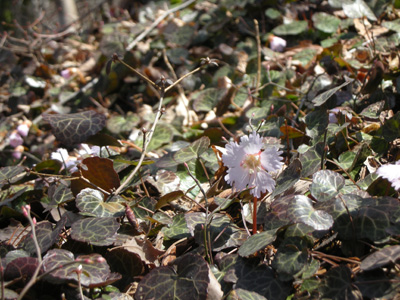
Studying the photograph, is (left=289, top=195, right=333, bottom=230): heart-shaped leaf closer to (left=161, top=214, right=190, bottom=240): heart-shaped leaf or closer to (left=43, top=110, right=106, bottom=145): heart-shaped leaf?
(left=161, top=214, right=190, bottom=240): heart-shaped leaf

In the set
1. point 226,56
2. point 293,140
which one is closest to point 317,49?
point 226,56

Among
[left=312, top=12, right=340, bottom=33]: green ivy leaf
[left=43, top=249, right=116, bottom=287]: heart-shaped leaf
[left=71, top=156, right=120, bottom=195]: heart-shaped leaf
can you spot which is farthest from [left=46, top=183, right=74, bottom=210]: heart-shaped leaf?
[left=312, top=12, right=340, bottom=33]: green ivy leaf

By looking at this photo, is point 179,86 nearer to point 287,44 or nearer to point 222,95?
point 222,95

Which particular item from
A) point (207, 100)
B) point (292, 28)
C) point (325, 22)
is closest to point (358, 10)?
point (325, 22)

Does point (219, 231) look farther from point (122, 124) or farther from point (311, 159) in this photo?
point (122, 124)

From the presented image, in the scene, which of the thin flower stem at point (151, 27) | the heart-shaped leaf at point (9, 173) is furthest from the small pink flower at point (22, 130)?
the heart-shaped leaf at point (9, 173)

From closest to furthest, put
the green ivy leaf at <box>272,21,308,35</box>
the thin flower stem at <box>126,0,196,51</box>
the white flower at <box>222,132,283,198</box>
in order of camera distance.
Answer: the white flower at <box>222,132,283,198</box> → the green ivy leaf at <box>272,21,308,35</box> → the thin flower stem at <box>126,0,196,51</box>

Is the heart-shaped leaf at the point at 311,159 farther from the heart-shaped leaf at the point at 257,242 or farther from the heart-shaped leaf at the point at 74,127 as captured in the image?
the heart-shaped leaf at the point at 74,127

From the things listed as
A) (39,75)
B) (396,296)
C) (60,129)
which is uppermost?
(60,129)
